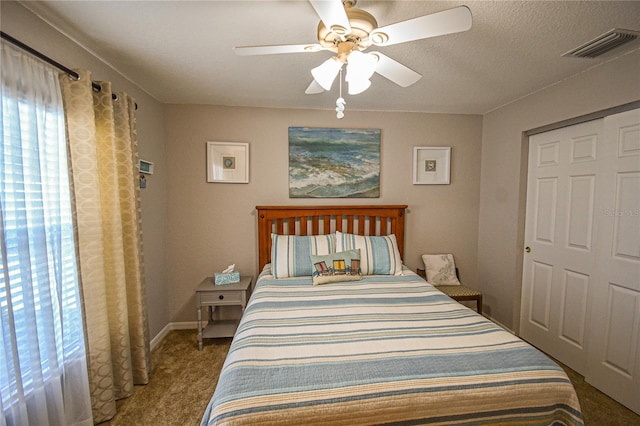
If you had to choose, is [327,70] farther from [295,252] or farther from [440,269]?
[440,269]

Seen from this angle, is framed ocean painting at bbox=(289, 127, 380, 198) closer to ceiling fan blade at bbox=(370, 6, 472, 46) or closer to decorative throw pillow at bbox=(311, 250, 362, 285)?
decorative throw pillow at bbox=(311, 250, 362, 285)

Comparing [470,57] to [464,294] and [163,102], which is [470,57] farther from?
[163,102]

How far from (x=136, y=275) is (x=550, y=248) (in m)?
3.44

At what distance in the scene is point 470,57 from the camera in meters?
1.88

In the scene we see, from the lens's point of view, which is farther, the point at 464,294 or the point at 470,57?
the point at 464,294

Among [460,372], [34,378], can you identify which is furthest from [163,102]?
[460,372]

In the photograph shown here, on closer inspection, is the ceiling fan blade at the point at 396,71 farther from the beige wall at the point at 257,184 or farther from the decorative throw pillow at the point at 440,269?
the decorative throw pillow at the point at 440,269

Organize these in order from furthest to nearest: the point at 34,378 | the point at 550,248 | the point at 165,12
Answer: the point at 550,248, the point at 165,12, the point at 34,378

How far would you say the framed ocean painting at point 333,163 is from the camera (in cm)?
296

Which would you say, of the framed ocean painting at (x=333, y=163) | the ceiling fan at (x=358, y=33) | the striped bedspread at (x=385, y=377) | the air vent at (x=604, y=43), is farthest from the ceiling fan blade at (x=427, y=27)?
the framed ocean painting at (x=333, y=163)

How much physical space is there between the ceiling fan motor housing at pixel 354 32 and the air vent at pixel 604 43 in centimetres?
149

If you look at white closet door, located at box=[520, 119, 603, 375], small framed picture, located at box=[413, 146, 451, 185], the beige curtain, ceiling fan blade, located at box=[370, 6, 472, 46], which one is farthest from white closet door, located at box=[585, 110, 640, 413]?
the beige curtain

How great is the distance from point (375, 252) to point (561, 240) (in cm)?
156

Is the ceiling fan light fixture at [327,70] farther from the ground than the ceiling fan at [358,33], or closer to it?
closer to it
